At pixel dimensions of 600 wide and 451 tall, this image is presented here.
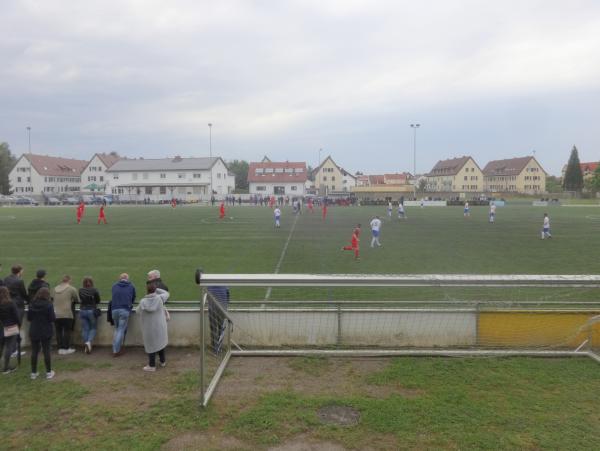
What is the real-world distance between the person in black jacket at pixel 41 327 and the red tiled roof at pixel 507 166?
11830 centimetres

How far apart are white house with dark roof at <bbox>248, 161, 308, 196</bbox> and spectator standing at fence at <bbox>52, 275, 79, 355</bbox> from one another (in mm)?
85205

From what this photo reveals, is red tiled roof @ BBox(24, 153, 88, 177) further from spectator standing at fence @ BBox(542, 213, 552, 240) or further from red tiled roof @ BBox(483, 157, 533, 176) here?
red tiled roof @ BBox(483, 157, 533, 176)

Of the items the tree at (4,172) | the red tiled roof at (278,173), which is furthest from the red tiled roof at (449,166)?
the tree at (4,172)

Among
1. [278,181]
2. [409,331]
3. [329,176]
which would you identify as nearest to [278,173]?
[278,181]

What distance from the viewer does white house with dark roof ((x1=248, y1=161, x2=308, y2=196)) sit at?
94.2 metres

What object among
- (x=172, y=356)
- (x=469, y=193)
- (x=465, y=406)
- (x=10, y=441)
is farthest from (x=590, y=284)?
(x=469, y=193)

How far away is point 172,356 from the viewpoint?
24.7 feet

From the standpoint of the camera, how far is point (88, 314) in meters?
7.80

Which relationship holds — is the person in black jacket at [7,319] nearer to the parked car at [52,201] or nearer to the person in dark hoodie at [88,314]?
the person in dark hoodie at [88,314]

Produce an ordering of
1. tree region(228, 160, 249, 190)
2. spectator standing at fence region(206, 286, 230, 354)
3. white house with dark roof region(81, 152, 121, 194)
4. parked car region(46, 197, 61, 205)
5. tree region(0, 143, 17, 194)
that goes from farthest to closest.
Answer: tree region(228, 160, 249, 190) < white house with dark roof region(81, 152, 121, 194) < tree region(0, 143, 17, 194) < parked car region(46, 197, 61, 205) < spectator standing at fence region(206, 286, 230, 354)

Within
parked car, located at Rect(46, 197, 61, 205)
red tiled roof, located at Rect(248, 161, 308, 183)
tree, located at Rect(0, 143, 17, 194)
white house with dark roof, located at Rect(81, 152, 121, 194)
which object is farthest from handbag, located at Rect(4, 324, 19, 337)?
tree, located at Rect(0, 143, 17, 194)

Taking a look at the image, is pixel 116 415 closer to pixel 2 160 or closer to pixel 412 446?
pixel 412 446

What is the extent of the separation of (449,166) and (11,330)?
394 feet

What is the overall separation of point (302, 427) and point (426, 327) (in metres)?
3.51
